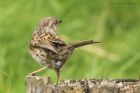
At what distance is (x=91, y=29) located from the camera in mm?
15203

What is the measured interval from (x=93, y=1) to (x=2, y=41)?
2.83m

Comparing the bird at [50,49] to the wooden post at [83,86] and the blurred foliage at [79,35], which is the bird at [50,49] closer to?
the wooden post at [83,86]

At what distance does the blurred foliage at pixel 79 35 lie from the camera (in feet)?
41.0

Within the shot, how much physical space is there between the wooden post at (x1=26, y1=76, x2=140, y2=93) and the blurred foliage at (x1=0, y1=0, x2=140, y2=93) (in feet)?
8.26

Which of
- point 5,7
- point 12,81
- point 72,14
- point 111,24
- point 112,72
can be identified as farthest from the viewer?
point 111,24

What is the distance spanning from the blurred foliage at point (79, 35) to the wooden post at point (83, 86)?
252 cm

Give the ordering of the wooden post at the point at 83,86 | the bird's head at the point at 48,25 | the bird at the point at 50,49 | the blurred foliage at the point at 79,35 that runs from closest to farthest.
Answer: the wooden post at the point at 83,86
the bird at the point at 50,49
the bird's head at the point at 48,25
the blurred foliage at the point at 79,35

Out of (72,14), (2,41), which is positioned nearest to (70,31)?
(72,14)

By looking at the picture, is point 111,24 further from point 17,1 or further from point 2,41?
point 2,41

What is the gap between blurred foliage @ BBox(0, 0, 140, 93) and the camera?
41.0 feet

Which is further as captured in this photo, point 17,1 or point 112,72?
point 17,1

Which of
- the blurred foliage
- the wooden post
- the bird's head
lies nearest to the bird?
the bird's head

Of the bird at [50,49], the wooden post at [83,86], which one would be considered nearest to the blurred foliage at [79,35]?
the bird at [50,49]

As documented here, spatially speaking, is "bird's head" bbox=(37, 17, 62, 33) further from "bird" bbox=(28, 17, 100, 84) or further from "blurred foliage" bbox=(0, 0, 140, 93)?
"blurred foliage" bbox=(0, 0, 140, 93)
